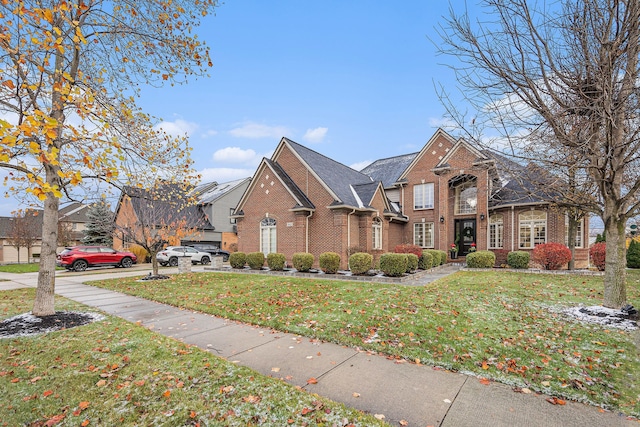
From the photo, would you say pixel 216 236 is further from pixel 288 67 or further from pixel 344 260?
pixel 288 67

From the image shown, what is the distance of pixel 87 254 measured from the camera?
20297 mm

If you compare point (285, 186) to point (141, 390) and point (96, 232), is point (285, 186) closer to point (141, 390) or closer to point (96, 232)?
point (141, 390)

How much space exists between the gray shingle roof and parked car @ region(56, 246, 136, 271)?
15015 millimetres

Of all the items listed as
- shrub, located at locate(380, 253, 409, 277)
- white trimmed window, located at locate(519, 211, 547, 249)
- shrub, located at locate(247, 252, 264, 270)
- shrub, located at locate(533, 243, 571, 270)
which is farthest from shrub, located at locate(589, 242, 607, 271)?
shrub, located at locate(247, 252, 264, 270)

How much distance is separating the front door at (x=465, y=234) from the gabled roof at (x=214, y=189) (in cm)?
2434

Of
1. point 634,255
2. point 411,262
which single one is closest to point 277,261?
point 411,262

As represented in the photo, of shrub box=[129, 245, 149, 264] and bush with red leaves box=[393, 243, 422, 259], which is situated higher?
bush with red leaves box=[393, 243, 422, 259]

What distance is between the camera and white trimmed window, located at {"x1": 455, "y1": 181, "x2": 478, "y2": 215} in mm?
19578

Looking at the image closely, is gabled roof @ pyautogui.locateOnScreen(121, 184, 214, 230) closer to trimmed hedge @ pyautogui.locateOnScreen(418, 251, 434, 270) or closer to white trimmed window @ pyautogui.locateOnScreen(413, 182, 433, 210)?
trimmed hedge @ pyautogui.locateOnScreen(418, 251, 434, 270)

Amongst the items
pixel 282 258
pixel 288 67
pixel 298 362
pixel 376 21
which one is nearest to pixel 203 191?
pixel 282 258

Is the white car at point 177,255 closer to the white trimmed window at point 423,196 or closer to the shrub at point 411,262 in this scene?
the shrub at point 411,262

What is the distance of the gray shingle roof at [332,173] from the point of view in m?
16.9

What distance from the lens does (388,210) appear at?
63.0 feet

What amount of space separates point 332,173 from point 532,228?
12.1 meters
